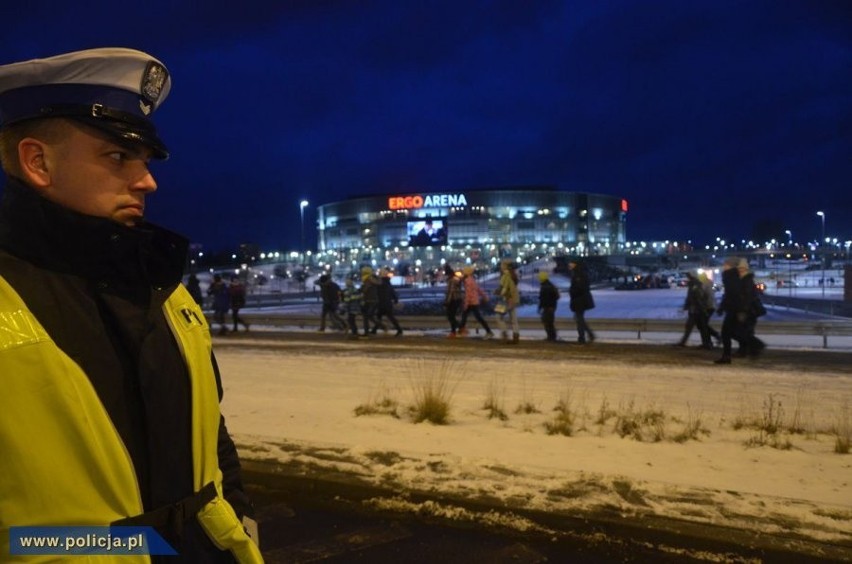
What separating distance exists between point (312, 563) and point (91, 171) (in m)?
3.65

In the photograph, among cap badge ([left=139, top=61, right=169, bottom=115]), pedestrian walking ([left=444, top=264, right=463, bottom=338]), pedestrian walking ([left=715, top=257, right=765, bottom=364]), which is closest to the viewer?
cap badge ([left=139, top=61, right=169, bottom=115])

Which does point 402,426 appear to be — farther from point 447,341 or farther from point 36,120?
point 447,341

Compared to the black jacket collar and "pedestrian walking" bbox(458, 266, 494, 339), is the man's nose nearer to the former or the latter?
the black jacket collar

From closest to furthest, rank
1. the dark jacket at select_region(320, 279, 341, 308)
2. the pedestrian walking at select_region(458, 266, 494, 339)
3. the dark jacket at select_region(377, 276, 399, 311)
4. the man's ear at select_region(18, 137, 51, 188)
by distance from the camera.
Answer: the man's ear at select_region(18, 137, 51, 188)
the pedestrian walking at select_region(458, 266, 494, 339)
the dark jacket at select_region(377, 276, 399, 311)
the dark jacket at select_region(320, 279, 341, 308)

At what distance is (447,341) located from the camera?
17188 millimetres

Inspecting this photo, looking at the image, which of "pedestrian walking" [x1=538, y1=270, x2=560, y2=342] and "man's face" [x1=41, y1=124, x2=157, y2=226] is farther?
"pedestrian walking" [x1=538, y1=270, x2=560, y2=342]

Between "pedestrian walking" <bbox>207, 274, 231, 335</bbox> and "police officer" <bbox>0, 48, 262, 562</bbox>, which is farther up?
"police officer" <bbox>0, 48, 262, 562</bbox>

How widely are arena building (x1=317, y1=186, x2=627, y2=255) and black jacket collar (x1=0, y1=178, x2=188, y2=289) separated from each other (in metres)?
111

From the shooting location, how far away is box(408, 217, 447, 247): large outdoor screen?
108m

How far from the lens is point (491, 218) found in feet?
389

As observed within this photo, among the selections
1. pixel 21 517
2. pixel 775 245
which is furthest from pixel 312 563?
pixel 775 245

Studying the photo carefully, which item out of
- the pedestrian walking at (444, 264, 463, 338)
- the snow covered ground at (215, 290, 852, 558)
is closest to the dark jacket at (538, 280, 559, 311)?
the pedestrian walking at (444, 264, 463, 338)

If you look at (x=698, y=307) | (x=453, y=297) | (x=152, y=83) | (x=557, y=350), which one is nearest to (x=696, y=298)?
(x=698, y=307)

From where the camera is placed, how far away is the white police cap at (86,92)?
5.04 feet
